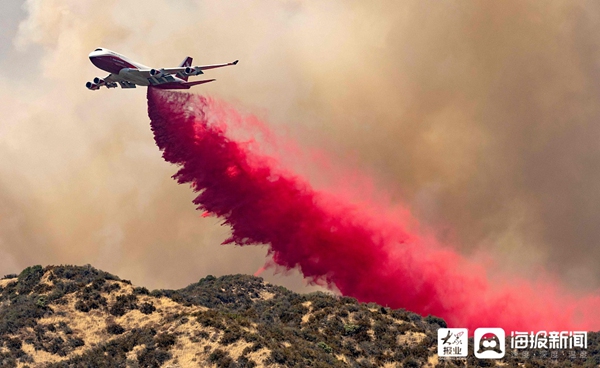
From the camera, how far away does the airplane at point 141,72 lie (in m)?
83.1

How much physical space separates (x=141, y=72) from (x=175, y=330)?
36.5 m

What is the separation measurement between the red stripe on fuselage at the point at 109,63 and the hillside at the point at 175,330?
25.2 metres

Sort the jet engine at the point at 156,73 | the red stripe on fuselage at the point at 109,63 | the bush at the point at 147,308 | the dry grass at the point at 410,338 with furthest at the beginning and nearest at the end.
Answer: the jet engine at the point at 156,73
the red stripe on fuselage at the point at 109,63
the dry grass at the point at 410,338
the bush at the point at 147,308

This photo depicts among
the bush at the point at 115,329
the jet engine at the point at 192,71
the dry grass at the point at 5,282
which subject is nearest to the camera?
the bush at the point at 115,329

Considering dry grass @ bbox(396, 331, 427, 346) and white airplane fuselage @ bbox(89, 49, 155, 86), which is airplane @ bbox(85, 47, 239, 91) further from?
dry grass @ bbox(396, 331, 427, 346)

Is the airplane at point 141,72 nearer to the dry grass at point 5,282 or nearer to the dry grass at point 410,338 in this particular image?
the dry grass at point 5,282

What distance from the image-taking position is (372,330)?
69938mm

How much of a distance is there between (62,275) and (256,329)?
85.3 ft

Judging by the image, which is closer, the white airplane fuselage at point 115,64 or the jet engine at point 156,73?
the white airplane fuselage at point 115,64

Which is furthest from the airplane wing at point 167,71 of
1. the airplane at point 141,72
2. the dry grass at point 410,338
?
the dry grass at point 410,338

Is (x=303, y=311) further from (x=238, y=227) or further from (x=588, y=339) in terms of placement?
(x=588, y=339)

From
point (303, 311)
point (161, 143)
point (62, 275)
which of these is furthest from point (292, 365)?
point (161, 143)

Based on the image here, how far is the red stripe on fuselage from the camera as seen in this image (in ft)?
272

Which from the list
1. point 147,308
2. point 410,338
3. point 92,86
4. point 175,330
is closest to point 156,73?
point 92,86
